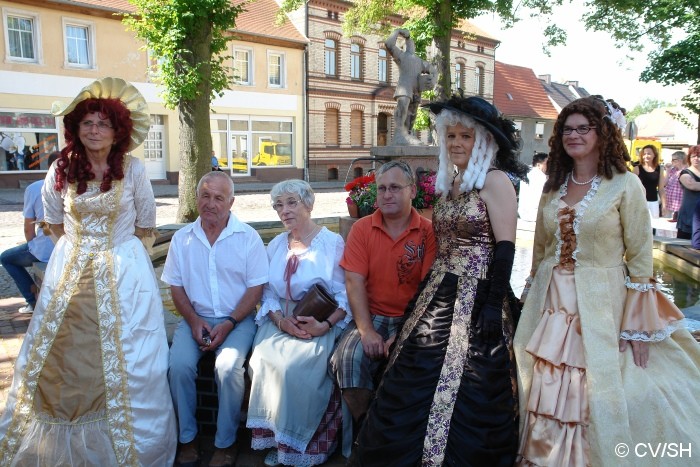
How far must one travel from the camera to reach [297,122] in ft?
84.0

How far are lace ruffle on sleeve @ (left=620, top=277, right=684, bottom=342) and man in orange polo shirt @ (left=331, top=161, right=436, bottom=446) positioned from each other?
1.03 meters

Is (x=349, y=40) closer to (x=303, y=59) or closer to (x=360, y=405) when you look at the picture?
(x=303, y=59)

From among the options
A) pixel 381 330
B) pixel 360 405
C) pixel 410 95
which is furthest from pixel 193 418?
pixel 410 95

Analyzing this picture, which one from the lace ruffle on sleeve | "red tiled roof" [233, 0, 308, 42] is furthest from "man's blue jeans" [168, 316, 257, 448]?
"red tiled roof" [233, 0, 308, 42]

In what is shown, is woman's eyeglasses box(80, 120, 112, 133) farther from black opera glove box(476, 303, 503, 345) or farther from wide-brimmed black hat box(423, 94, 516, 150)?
black opera glove box(476, 303, 503, 345)

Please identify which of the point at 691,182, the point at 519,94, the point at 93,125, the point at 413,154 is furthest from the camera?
the point at 519,94

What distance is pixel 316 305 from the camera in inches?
123

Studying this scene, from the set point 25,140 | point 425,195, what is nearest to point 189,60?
point 425,195

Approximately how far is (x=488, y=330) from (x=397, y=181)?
1.01m

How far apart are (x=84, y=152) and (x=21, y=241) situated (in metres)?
7.55

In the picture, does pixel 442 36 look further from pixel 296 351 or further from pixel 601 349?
pixel 601 349

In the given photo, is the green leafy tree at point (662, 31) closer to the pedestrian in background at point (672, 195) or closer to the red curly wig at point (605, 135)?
the pedestrian in background at point (672, 195)

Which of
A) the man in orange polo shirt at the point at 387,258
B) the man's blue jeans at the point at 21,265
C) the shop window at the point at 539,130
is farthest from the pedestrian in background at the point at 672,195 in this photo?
the shop window at the point at 539,130

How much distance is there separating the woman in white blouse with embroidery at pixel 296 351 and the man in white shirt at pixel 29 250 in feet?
9.29
